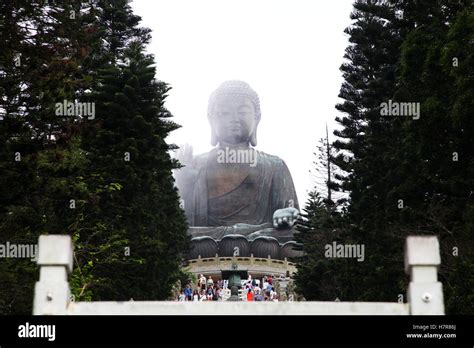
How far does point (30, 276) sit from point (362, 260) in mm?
9238

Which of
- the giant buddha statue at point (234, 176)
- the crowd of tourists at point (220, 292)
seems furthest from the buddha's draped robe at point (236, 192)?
the crowd of tourists at point (220, 292)

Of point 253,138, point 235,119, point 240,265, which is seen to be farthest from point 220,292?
point 253,138

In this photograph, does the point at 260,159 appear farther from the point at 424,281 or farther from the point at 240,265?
the point at 424,281

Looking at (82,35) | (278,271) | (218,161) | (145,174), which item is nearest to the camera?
(82,35)

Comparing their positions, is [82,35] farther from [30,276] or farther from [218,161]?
[218,161]

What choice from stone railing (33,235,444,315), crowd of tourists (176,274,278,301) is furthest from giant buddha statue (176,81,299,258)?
stone railing (33,235,444,315)

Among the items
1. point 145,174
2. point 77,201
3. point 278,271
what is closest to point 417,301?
point 77,201

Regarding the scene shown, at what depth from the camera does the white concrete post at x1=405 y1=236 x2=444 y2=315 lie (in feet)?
24.7

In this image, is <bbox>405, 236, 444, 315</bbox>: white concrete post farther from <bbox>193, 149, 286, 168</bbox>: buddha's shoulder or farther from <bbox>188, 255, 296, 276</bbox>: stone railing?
<bbox>193, 149, 286, 168</bbox>: buddha's shoulder

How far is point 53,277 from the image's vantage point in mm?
7559

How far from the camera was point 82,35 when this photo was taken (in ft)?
51.3

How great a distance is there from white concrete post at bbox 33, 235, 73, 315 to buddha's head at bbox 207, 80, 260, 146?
4261cm

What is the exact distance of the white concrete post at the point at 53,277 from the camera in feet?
24.6
